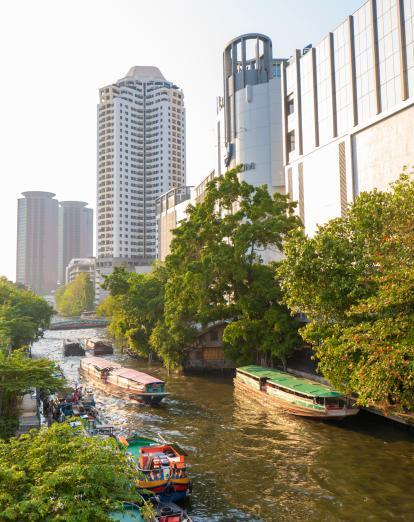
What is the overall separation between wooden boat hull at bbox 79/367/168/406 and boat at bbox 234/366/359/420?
855 centimetres

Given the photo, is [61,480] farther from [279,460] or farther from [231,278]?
[231,278]

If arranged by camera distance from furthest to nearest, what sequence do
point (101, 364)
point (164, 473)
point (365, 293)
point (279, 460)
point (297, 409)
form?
point (101, 364) → point (297, 409) → point (365, 293) → point (279, 460) → point (164, 473)

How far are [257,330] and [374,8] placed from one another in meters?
36.2

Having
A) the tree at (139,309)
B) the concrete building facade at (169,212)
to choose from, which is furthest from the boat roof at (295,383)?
the concrete building facade at (169,212)

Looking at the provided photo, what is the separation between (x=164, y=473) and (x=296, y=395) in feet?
57.5

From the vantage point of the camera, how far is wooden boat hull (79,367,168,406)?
4188 cm

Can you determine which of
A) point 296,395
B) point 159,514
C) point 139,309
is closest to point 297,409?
point 296,395

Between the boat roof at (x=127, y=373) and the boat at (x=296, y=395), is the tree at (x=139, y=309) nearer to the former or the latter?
the boat roof at (x=127, y=373)

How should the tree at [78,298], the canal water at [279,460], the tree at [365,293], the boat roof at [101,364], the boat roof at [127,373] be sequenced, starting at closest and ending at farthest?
the canal water at [279,460], the tree at [365,293], the boat roof at [127,373], the boat roof at [101,364], the tree at [78,298]

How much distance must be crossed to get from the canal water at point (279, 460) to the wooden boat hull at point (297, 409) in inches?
25.7

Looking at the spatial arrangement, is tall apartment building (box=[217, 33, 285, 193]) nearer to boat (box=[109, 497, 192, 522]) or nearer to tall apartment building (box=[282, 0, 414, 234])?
tall apartment building (box=[282, 0, 414, 234])

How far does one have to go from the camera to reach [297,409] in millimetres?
36562

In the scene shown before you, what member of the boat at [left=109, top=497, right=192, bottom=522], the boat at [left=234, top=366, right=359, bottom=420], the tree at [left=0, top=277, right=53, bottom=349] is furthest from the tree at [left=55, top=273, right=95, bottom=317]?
the boat at [left=109, top=497, right=192, bottom=522]

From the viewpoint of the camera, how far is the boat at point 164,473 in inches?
862
